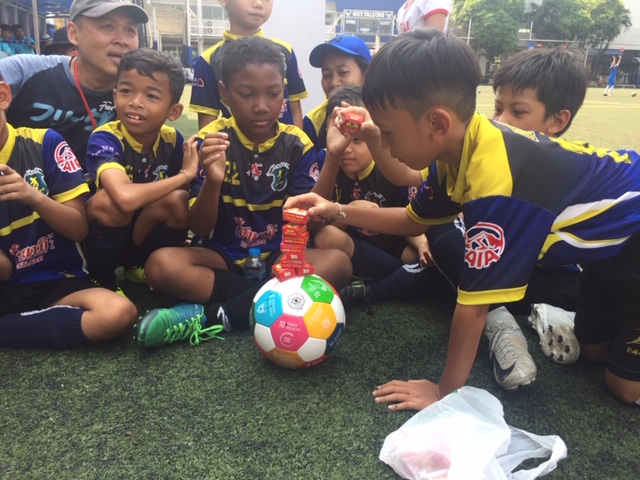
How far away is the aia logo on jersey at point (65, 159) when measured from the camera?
1953 mm

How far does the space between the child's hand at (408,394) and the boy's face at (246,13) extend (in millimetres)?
2326

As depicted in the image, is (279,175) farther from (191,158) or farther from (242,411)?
(242,411)

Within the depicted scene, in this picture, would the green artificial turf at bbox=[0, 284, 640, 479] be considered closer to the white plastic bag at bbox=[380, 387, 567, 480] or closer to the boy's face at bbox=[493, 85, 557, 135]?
the white plastic bag at bbox=[380, 387, 567, 480]

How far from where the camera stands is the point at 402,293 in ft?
7.64

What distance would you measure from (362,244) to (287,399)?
1.03 meters

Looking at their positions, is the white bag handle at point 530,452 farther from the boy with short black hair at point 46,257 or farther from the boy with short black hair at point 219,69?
the boy with short black hair at point 219,69

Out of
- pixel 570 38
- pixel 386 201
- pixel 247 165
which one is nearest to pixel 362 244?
pixel 386 201

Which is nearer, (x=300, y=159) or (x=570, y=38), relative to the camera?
(x=300, y=159)

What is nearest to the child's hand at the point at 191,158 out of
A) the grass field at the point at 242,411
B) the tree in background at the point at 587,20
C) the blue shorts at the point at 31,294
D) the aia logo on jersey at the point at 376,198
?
the blue shorts at the point at 31,294

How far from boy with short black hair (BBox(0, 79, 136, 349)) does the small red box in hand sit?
1071 millimetres

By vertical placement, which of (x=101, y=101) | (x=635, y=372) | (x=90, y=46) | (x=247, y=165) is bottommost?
(x=635, y=372)

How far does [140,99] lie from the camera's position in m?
2.15

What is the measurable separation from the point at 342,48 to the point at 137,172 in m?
1.39

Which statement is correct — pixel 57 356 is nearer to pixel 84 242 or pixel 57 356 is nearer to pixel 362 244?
pixel 84 242
